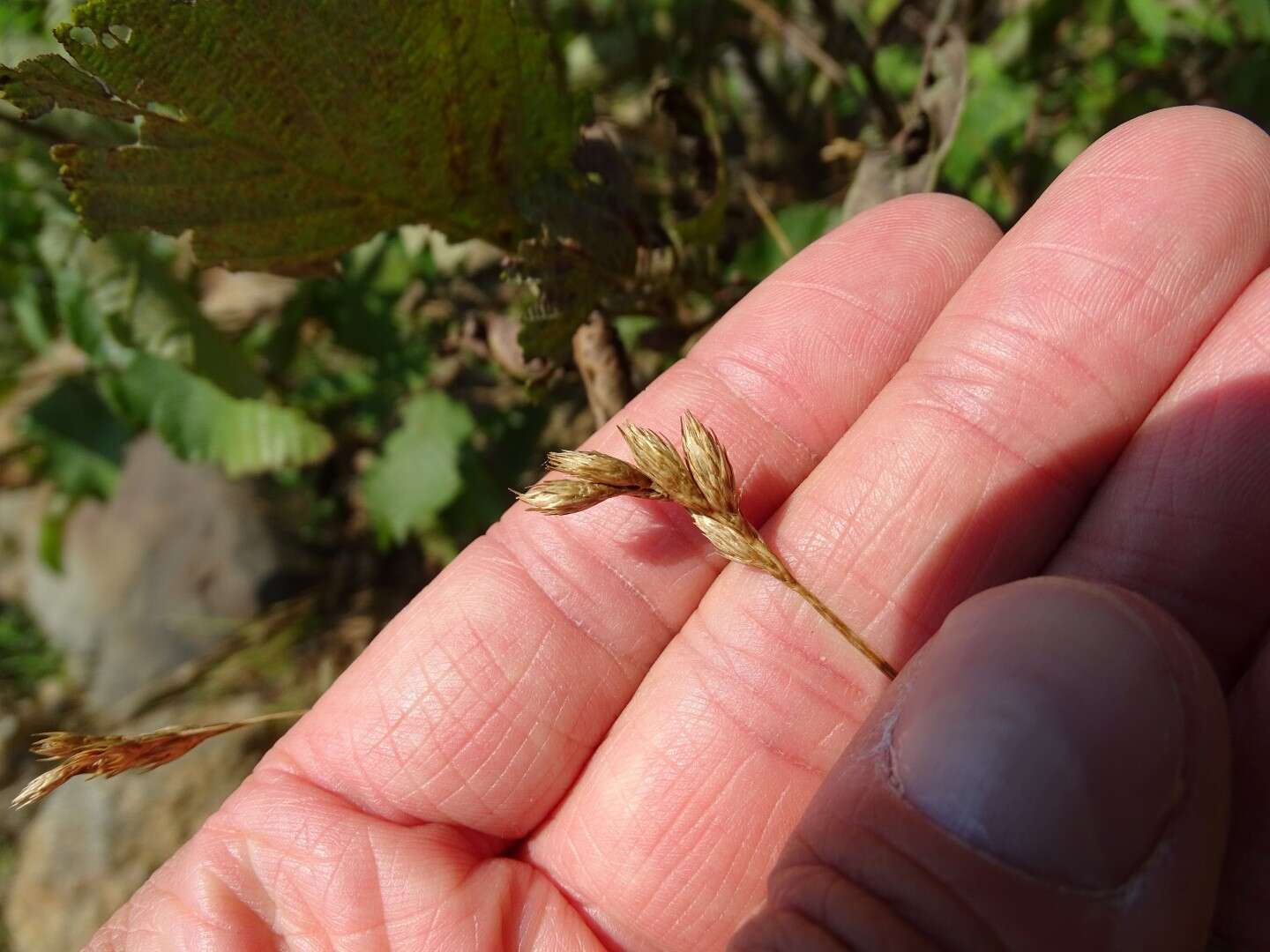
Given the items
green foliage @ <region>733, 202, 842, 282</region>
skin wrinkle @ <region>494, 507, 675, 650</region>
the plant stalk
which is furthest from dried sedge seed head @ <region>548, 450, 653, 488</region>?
green foliage @ <region>733, 202, 842, 282</region>

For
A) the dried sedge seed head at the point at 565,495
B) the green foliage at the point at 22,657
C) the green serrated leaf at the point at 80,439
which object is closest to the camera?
the dried sedge seed head at the point at 565,495

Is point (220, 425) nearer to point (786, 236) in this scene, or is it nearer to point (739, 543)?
point (786, 236)

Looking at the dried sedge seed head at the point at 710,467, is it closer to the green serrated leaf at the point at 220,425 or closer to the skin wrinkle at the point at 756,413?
the skin wrinkle at the point at 756,413

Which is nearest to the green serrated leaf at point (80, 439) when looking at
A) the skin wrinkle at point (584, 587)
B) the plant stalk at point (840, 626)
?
the skin wrinkle at point (584, 587)

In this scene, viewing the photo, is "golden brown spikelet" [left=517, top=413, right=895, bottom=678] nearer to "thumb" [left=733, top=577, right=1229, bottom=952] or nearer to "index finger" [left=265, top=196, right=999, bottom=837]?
"index finger" [left=265, top=196, right=999, bottom=837]

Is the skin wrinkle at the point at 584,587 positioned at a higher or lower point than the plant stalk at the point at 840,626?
higher

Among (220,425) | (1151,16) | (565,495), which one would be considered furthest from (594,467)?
(1151,16)
